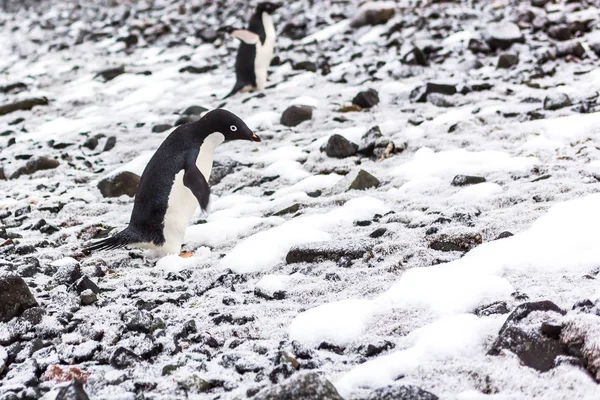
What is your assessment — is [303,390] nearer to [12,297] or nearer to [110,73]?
[12,297]

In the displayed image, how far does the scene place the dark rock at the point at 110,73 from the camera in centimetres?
742

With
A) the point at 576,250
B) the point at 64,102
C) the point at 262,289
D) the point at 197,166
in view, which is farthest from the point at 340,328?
the point at 64,102

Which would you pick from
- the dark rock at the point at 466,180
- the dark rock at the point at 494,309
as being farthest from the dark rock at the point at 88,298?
the dark rock at the point at 466,180

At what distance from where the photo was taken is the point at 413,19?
750cm

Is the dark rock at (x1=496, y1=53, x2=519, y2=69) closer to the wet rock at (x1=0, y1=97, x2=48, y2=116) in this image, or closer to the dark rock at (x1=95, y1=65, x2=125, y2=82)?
the dark rock at (x1=95, y1=65, x2=125, y2=82)

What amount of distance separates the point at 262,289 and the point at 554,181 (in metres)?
1.51

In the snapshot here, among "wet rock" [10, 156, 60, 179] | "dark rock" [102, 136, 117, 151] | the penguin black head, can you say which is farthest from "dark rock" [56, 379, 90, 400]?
"dark rock" [102, 136, 117, 151]

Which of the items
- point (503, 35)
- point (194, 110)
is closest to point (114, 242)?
point (194, 110)

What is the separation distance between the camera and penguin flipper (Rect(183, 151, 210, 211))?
3051mm

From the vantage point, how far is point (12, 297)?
2.32 meters

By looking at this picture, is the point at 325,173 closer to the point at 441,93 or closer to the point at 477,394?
the point at 441,93

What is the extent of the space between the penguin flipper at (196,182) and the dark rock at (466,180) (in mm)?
1249

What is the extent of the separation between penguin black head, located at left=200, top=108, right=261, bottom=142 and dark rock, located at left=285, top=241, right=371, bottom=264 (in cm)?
98

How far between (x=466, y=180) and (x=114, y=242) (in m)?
1.74
